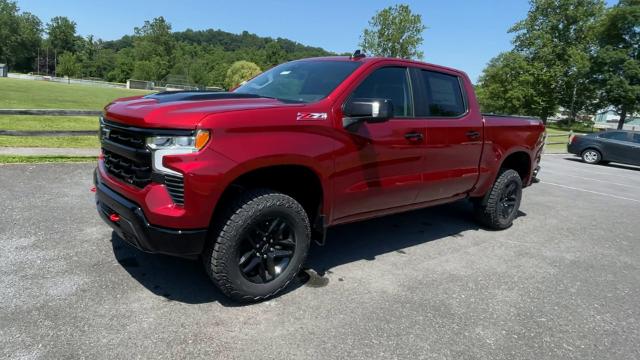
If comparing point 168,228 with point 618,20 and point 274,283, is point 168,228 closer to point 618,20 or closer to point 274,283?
point 274,283

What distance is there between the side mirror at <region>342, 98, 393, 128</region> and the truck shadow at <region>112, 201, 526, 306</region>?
141 centimetres

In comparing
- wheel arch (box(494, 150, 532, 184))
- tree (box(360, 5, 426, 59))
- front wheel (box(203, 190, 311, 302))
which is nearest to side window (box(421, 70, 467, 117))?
wheel arch (box(494, 150, 532, 184))

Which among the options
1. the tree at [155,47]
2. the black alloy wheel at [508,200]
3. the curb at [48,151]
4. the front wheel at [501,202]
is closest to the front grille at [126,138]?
the front wheel at [501,202]

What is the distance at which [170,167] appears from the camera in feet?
9.15

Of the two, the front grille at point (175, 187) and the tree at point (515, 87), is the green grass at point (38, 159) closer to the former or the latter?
the front grille at point (175, 187)

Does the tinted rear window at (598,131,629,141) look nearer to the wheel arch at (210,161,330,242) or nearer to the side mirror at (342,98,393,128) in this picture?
the side mirror at (342,98,393,128)

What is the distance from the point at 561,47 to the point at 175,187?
47589 mm

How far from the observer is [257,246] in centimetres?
328

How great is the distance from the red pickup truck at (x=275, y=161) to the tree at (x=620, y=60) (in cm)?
4061

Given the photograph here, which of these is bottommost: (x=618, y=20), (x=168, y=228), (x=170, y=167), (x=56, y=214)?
(x=56, y=214)

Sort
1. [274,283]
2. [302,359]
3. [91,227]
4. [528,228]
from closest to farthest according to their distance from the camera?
[302,359], [274,283], [91,227], [528,228]

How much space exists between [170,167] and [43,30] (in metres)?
153

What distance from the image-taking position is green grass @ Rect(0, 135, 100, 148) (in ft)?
29.0

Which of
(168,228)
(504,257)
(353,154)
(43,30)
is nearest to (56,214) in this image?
(168,228)
